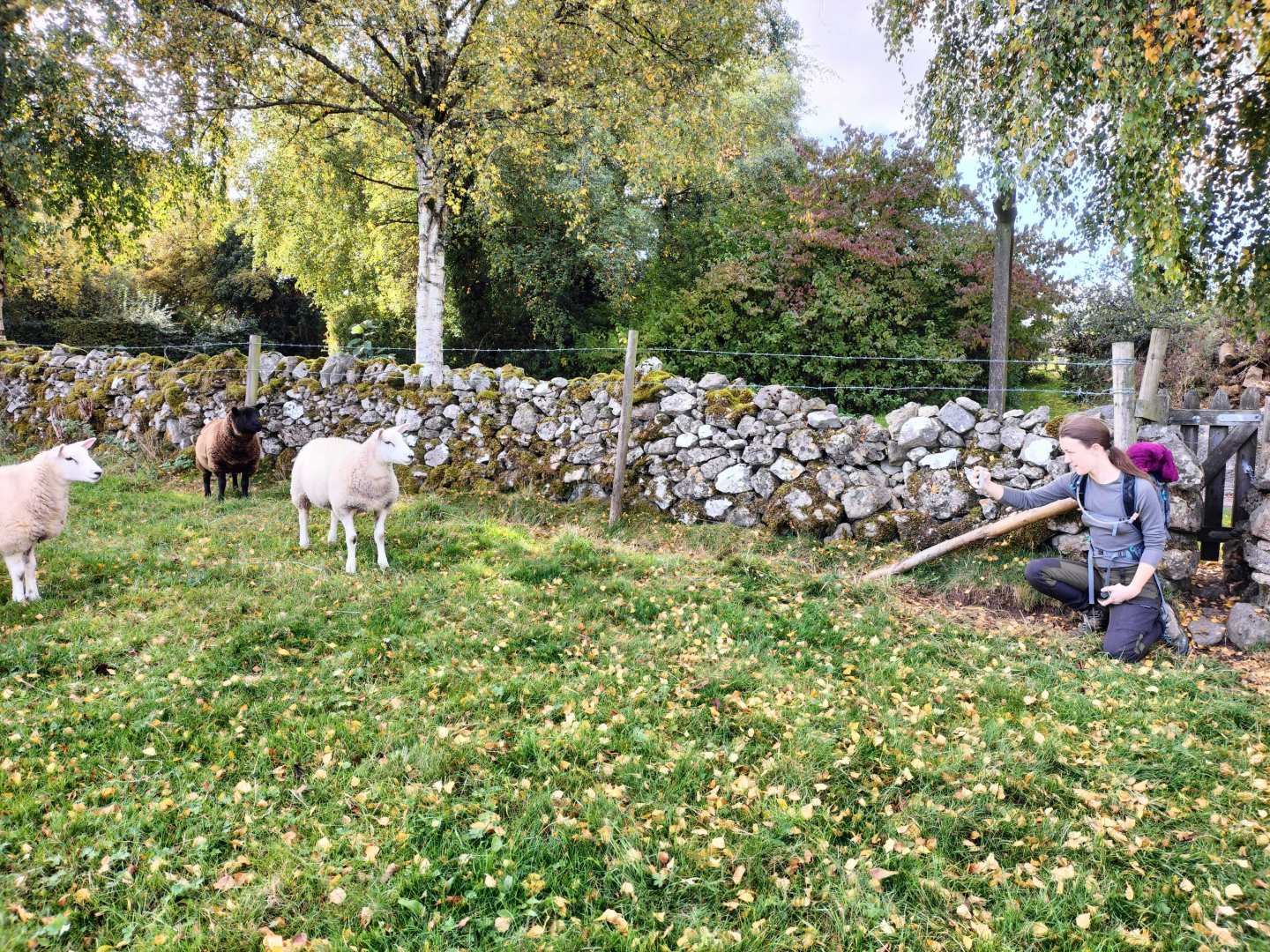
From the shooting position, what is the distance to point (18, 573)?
5.73 meters

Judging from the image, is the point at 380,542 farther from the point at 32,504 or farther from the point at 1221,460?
the point at 1221,460

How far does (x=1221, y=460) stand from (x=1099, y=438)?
282 cm

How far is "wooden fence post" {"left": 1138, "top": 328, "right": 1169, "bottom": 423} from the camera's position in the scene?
21.4 ft

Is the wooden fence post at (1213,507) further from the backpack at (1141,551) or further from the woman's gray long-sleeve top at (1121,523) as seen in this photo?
the woman's gray long-sleeve top at (1121,523)

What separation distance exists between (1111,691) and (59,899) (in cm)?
576

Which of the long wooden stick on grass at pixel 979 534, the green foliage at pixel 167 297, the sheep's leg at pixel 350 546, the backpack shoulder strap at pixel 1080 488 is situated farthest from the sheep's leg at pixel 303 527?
the green foliage at pixel 167 297

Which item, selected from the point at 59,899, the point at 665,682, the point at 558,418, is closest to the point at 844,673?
the point at 665,682

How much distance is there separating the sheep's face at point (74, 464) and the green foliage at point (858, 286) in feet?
39.9

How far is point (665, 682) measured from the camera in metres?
4.56

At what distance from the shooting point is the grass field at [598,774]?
2.78 metres

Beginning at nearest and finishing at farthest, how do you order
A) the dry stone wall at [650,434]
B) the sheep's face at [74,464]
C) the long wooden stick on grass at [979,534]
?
the sheep's face at [74,464] → the long wooden stick on grass at [979,534] → the dry stone wall at [650,434]

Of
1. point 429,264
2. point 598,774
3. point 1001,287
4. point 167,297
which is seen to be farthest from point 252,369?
point 167,297

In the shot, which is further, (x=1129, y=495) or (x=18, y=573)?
(x=18, y=573)

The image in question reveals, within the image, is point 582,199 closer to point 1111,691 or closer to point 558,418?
point 558,418
